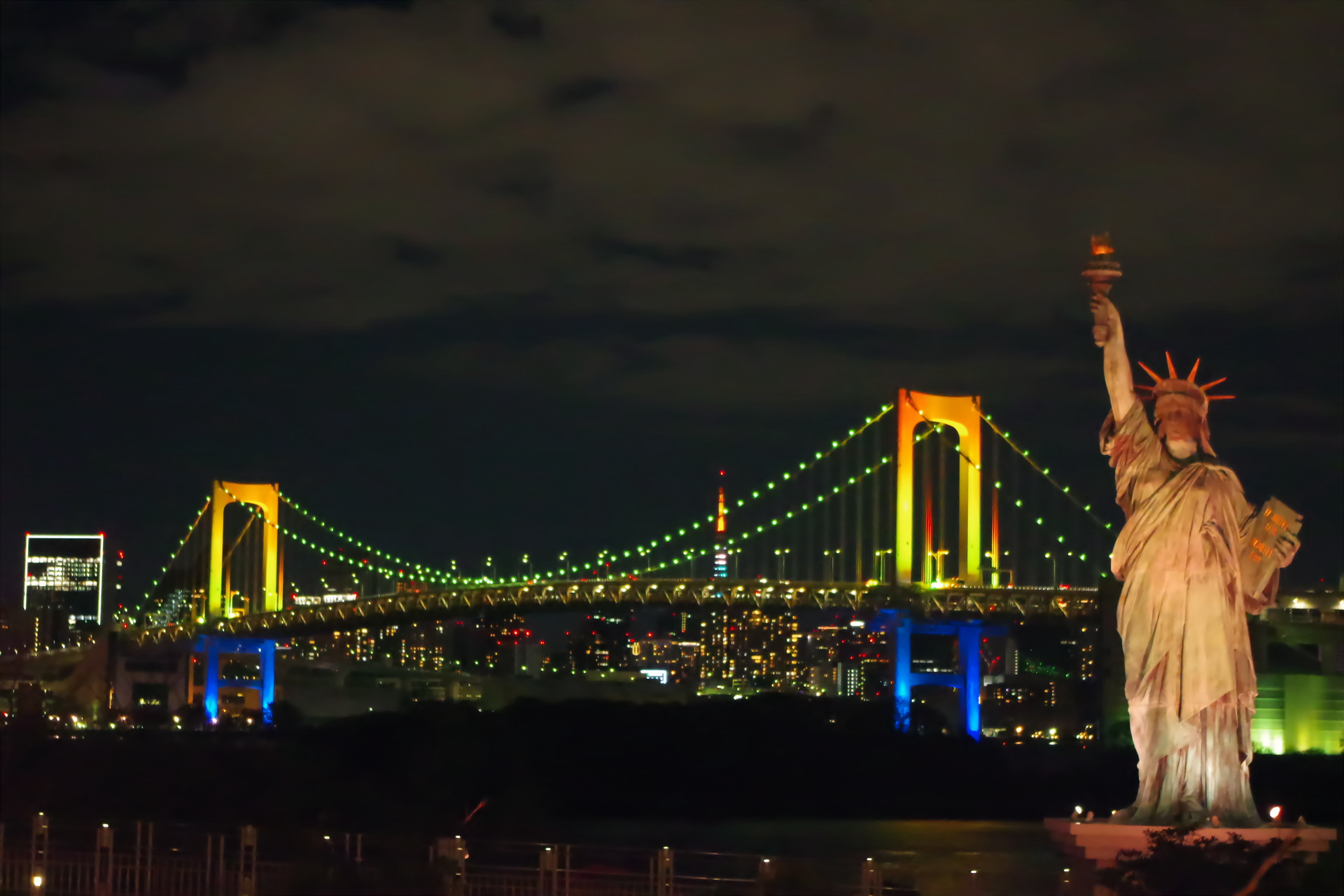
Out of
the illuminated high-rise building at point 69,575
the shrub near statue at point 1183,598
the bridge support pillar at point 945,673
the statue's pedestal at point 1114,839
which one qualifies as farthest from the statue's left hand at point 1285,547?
the illuminated high-rise building at point 69,575

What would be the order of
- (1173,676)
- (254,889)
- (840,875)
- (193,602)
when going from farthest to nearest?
(193,602) → (840,875) → (254,889) → (1173,676)

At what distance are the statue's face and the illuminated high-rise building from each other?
67.9 m

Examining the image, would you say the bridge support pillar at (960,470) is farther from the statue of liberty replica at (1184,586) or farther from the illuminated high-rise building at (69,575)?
the illuminated high-rise building at (69,575)

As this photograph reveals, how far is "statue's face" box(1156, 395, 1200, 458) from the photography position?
1048 centimetres

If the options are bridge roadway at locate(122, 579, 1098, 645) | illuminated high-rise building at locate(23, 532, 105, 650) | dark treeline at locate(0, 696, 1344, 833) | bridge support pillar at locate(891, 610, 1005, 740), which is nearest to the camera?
dark treeline at locate(0, 696, 1344, 833)

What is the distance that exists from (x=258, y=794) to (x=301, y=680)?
111 ft

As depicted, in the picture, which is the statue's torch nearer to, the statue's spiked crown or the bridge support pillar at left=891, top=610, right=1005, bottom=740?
the statue's spiked crown

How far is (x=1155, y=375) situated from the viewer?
10641 millimetres

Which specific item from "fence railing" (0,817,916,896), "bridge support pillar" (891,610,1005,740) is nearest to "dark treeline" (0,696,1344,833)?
"bridge support pillar" (891,610,1005,740)

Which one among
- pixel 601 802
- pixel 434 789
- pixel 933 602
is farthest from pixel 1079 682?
pixel 434 789

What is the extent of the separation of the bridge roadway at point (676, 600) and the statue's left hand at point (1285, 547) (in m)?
28.4

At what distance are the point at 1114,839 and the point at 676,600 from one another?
33459 millimetres

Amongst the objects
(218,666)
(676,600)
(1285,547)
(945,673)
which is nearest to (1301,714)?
(945,673)

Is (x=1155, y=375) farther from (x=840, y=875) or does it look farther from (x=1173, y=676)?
(x=840, y=875)
